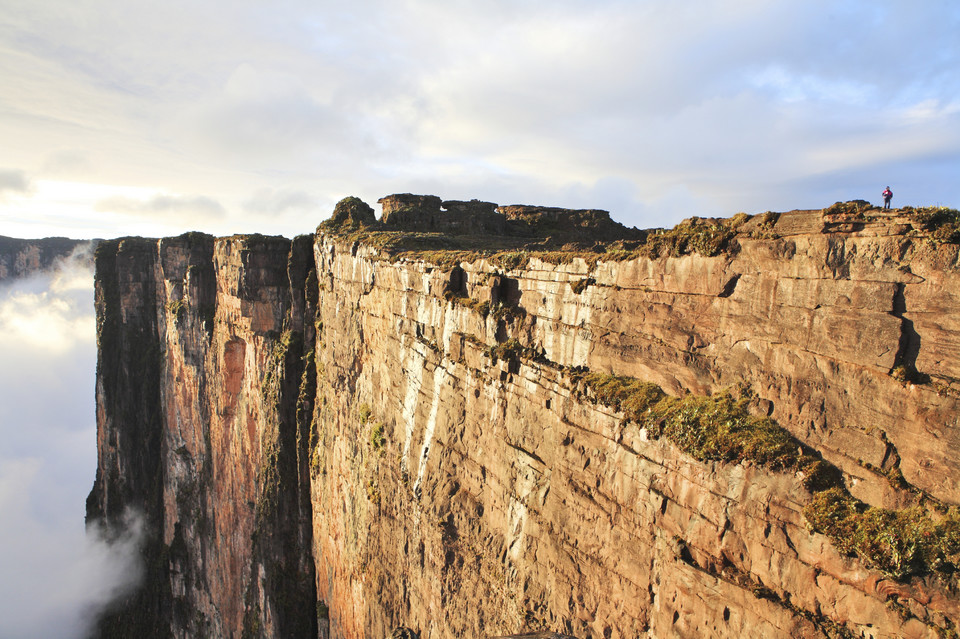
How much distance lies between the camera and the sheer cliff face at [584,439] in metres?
7.32

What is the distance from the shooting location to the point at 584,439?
37.7 feet

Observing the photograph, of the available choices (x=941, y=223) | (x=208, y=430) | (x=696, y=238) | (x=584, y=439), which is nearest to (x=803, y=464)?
(x=941, y=223)

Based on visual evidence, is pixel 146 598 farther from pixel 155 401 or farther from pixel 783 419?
pixel 783 419

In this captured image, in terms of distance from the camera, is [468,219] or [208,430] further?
[208,430]

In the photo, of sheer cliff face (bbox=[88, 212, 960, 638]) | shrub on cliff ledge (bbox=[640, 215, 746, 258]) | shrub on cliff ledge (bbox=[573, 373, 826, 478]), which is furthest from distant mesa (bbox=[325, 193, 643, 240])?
shrub on cliff ledge (bbox=[573, 373, 826, 478])

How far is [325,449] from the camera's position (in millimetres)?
28344

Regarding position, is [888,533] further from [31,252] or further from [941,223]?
[31,252]

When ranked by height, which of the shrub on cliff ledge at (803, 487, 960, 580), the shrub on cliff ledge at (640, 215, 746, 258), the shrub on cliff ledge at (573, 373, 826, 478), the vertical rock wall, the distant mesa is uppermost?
the distant mesa

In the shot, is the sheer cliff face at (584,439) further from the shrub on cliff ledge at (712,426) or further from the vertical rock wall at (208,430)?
the vertical rock wall at (208,430)

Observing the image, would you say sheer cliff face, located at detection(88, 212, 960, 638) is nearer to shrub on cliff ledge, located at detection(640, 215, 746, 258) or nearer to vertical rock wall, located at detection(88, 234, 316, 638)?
shrub on cliff ledge, located at detection(640, 215, 746, 258)

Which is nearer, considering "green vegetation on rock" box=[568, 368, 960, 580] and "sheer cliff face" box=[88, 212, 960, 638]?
"green vegetation on rock" box=[568, 368, 960, 580]

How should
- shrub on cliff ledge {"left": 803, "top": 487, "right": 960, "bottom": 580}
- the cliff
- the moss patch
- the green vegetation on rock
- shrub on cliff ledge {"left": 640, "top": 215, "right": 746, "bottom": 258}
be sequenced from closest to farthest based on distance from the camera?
1. shrub on cliff ledge {"left": 803, "top": 487, "right": 960, "bottom": 580}
2. the green vegetation on rock
3. the moss patch
4. shrub on cliff ledge {"left": 640, "top": 215, "right": 746, "bottom": 258}
5. the cliff

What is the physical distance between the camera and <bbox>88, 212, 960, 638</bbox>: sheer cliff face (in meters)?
7.32

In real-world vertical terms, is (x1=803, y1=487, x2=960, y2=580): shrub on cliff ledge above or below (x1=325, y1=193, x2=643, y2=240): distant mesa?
below
